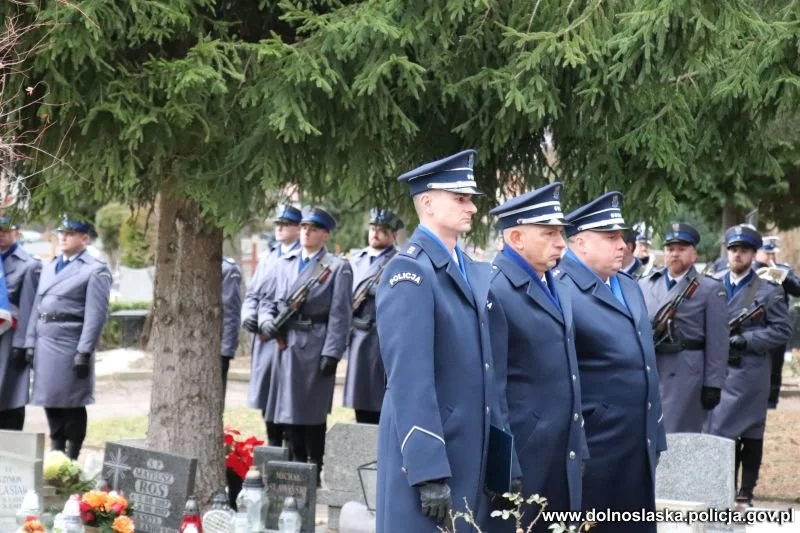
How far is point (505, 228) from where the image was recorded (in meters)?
6.50

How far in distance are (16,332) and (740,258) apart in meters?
6.11

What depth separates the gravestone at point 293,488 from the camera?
28.3ft

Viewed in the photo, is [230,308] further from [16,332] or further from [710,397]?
[710,397]

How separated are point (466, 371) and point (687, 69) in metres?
2.48

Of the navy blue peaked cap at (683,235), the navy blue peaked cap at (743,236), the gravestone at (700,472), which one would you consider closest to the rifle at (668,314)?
the navy blue peaked cap at (683,235)

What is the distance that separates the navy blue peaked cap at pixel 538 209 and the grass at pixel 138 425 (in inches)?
326

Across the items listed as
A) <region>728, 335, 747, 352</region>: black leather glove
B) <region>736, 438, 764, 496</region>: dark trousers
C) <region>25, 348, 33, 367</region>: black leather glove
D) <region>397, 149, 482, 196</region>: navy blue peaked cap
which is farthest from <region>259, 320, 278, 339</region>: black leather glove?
<region>397, 149, 482, 196</region>: navy blue peaked cap

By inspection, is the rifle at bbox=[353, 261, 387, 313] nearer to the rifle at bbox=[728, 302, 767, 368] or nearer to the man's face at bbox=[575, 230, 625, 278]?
the rifle at bbox=[728, 302, 767, 368]

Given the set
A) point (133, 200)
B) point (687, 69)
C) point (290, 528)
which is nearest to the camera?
point (687, 69)

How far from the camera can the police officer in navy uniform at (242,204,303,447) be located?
39.6 feet

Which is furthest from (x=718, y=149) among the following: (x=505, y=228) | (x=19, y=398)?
(x=19, y=398)

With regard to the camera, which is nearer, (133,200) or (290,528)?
(290,528)

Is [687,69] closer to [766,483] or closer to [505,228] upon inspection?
[505,228]

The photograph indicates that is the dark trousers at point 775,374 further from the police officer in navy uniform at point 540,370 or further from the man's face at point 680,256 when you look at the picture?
the police officer in navy uniform at point 540,370
